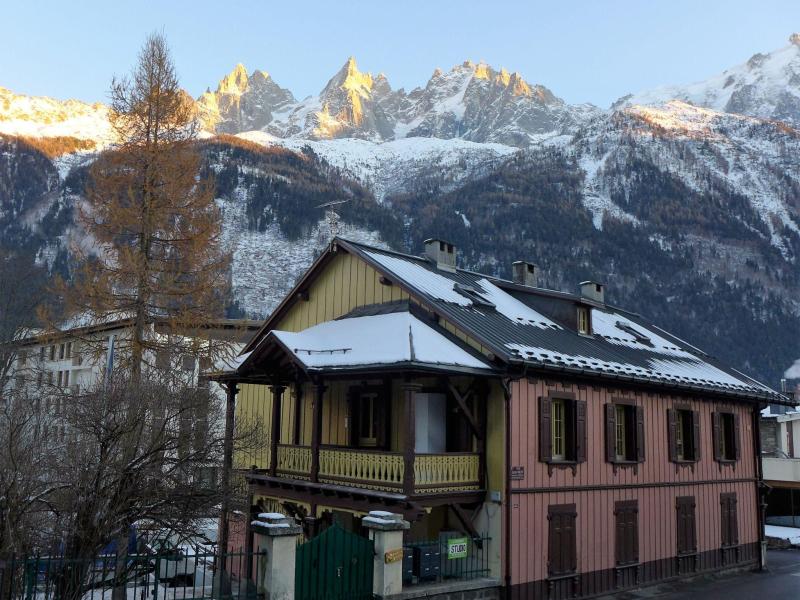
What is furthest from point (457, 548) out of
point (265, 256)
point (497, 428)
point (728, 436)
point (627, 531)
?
point (265, 256)

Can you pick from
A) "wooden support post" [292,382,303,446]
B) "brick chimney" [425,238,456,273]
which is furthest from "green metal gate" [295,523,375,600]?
"brick chimney" [425,238,456,273]

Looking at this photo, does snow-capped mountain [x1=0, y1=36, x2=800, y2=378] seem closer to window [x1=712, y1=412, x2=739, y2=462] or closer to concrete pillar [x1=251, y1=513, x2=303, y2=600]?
window [x1=712, y1=412, x2=739, y2=462]

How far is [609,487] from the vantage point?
1925cm

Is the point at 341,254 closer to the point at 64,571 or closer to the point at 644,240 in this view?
the point at 64,571

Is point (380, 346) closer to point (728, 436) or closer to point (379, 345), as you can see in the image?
point (379, 345)

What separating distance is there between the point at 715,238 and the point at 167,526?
516ft

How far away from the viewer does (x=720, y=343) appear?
130 meters

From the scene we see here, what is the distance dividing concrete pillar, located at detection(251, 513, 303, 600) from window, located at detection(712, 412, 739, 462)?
56.0 feet

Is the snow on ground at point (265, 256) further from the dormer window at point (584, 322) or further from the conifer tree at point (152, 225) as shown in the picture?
the dormer window at point (584, 322)

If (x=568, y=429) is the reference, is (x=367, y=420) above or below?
above

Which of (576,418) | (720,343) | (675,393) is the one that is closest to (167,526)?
(576,418)

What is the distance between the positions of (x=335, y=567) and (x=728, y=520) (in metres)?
16.3

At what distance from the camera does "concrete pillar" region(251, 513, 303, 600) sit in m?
11.5

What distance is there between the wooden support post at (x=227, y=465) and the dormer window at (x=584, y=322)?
10.3 m
